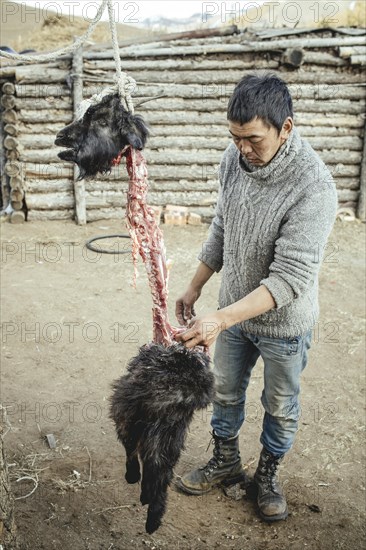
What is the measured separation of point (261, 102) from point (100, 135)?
724 millimetres

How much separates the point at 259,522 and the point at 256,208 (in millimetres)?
1971

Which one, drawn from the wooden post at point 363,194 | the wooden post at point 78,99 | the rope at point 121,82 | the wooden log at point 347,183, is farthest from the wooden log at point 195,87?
the rope at point 121,82

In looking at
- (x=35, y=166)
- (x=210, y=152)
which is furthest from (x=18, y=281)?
(x=210, y=152)

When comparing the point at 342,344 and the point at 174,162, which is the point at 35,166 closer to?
the point at 174,162

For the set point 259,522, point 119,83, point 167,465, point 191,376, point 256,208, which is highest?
point 119,83

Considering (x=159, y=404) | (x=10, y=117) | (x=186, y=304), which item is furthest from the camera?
(x=10, y=117)

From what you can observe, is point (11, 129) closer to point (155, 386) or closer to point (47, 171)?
point (47, 171)

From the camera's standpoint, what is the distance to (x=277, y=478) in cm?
336

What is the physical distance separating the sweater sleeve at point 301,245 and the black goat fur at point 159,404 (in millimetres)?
476

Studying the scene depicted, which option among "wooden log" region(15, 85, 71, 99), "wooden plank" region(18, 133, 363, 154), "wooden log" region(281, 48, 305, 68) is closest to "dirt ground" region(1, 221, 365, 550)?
"wooden plank" region(18, 133, 363, 154)

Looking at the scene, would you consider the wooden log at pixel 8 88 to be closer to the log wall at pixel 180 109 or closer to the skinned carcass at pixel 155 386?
the log wall at pixel 180 109

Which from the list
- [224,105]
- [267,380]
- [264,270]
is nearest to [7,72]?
[224,105]

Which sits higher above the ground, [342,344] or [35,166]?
[35,166]

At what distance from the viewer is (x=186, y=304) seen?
3080mm
